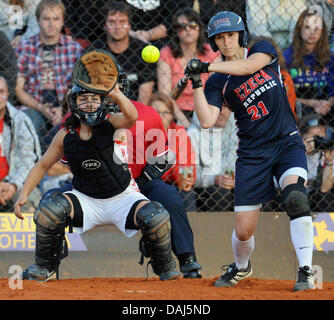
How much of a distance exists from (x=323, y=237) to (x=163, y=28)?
8.39ft

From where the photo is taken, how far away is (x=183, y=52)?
22.2 feet

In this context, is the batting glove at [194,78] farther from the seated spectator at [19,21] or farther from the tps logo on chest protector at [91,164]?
the seated spectator at [19,21]

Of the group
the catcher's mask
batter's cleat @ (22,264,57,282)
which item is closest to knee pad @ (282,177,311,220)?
the catcher's mask

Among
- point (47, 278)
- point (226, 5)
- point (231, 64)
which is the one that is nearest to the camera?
point (231, 64)

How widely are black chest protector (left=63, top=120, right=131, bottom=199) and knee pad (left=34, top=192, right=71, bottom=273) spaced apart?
0.21 meters

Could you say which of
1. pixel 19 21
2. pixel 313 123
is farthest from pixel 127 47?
pixel 313 123

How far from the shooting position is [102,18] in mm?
6938

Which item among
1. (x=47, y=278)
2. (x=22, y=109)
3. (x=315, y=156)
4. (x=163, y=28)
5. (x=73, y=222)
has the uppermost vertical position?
(x=163, y=28)

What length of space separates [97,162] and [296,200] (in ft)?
4.61

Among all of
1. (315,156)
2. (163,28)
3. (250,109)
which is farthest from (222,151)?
(250,109)

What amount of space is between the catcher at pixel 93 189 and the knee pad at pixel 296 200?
0.91 m

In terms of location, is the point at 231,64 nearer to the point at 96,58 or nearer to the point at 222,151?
the point at 96,58

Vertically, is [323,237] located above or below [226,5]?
below

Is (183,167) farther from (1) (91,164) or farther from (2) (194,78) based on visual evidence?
(2) (194,78)
